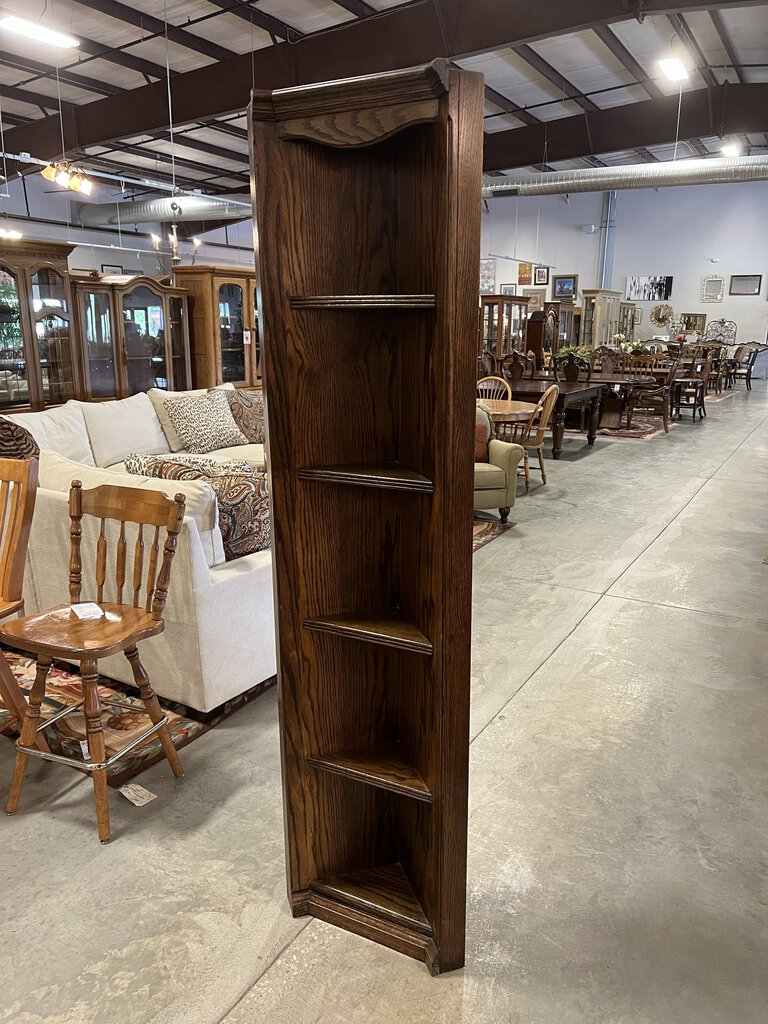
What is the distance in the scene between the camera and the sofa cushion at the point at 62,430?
4.23 m

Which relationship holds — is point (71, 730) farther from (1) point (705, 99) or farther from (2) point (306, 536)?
(1) point (705, 99)

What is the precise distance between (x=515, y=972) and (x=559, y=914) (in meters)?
0.22

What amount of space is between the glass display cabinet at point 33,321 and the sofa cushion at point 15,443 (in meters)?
2.19

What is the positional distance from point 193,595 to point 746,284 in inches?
688

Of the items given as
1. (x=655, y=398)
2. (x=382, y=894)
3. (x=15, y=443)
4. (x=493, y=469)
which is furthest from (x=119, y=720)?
(x=655, y=398)

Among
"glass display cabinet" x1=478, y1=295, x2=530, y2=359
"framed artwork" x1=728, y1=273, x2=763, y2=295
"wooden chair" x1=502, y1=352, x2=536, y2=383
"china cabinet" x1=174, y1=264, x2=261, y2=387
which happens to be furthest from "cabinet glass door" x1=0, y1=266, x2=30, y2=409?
"framed artwork" x1=728, y1=273, x2=763, y2=295

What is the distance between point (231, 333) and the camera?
25.4ft

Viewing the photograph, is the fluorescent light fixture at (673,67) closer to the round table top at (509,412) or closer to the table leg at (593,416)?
the table leg at (593,416)

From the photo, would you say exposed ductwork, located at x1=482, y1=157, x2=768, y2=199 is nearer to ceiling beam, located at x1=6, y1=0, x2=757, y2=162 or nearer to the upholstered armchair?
ceiling beam, located at x1=6, y1=0, x2=757, y2=162

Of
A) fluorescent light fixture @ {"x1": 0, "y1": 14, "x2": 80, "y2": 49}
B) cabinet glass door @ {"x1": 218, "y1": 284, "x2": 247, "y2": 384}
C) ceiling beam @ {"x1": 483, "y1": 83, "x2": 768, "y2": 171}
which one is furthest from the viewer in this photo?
ceiling beam @ {"x1": 483, "y1": 83, "x2": 768, "y2": 171}

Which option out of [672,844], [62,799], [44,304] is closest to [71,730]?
[62,799]

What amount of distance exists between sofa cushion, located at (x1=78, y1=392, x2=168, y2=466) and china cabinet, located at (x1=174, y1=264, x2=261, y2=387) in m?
2.46

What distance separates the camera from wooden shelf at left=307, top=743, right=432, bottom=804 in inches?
62.1

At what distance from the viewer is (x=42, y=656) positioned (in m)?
2.11
